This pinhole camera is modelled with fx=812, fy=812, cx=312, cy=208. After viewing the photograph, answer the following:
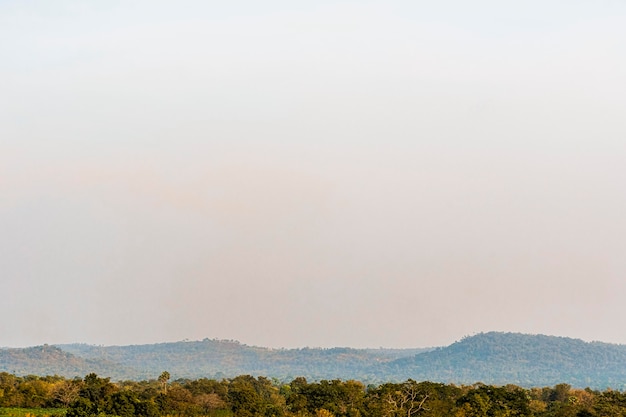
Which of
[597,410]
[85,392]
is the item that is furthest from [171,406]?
[597,410]

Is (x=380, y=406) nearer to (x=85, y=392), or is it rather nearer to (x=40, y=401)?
(x=85, y=392)

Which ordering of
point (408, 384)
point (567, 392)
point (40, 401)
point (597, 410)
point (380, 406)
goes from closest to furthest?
point (597, 410), point (380, 406), point (408, 384), point (40, 401), point (567, 392)

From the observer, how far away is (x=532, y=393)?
147 metres

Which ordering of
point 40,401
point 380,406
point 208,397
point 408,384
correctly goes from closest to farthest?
point 380,406, point 408,384, point 40,401, point 208,397

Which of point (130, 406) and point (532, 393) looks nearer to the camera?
point (130, 406)

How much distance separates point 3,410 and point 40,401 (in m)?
16.7

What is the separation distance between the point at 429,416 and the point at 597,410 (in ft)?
54.1

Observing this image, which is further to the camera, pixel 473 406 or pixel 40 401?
pixel 40 401

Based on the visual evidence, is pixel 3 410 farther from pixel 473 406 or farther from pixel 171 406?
pixel 473 406

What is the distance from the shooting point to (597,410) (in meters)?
79.3

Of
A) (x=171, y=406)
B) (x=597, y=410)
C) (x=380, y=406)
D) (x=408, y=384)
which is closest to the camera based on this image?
(x=597, y=410)

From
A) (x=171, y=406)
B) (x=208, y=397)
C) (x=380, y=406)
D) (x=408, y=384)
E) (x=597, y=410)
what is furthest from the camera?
(x=208, y=397)

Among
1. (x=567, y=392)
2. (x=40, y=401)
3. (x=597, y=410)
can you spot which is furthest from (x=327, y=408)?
(x=567, y=392)

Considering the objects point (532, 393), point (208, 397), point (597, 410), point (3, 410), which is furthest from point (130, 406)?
point (532, 393)
